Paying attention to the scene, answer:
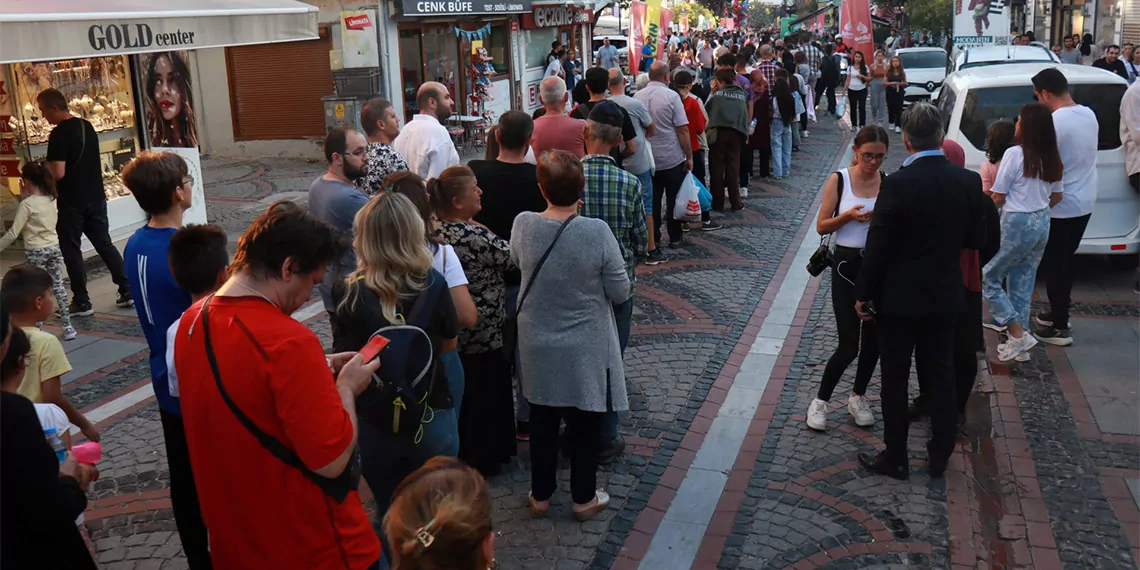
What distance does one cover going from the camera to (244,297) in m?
2.58

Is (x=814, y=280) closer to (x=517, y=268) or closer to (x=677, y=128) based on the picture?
(x=677, y=128)

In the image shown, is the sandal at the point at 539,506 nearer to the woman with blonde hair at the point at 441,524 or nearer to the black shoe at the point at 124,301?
the woman with blonde hair at the point at 441,524

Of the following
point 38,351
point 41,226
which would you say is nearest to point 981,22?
point 41,226

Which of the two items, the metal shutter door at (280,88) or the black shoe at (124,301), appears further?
the metal shutter door at (280,88)

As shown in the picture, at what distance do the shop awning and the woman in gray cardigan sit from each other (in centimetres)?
437

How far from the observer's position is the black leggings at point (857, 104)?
59.8 ft

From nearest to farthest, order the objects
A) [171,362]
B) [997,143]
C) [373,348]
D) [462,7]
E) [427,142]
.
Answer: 1. [373,348]
2. [171,362]
3. [997,143]
4. [427,142]
5. [462,7]

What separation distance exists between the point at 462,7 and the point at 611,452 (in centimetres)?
1430

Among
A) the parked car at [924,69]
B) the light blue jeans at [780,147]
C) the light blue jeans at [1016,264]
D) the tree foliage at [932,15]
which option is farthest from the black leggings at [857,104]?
the tree foliage at [932,15]

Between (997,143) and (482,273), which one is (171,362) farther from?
(997,143)

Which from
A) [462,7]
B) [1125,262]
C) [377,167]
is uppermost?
[462,7]

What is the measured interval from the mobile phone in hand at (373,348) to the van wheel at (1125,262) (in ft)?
24.9

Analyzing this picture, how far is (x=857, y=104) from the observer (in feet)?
60.8

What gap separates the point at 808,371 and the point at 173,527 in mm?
4087
